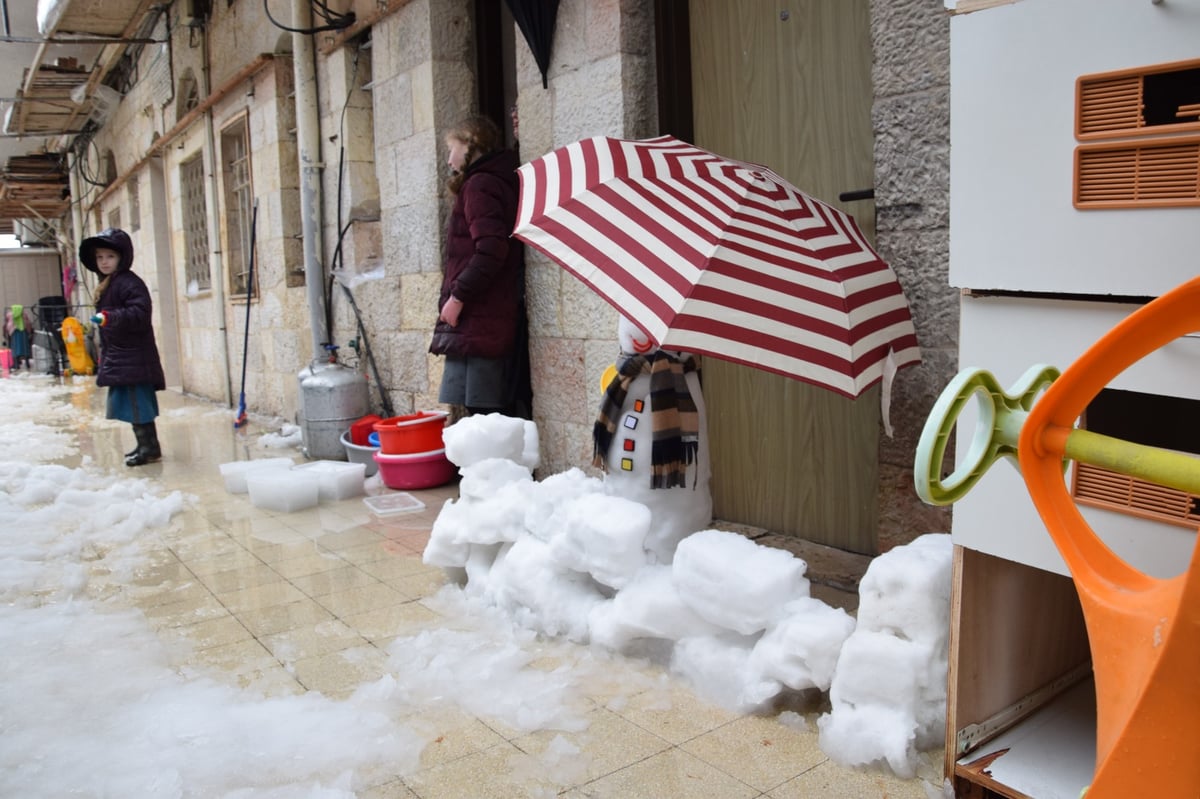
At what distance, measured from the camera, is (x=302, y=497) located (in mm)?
5297

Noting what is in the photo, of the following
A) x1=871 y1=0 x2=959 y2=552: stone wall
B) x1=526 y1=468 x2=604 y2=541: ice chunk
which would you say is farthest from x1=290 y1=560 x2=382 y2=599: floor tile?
x1=871 y1=0 x2=959 y2=552: stone wall

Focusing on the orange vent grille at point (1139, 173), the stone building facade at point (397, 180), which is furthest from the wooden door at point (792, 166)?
the orange vent grille at point (1139, 173)

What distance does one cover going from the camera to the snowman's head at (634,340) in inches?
126

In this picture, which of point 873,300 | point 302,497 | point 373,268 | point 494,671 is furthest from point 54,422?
point 873,300

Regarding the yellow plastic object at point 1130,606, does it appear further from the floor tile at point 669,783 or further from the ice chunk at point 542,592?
the ice chunk at point 542,592

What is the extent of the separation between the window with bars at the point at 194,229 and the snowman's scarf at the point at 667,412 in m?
10.0

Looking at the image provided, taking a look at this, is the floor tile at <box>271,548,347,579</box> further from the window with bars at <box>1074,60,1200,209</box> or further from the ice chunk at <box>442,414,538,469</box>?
the window with bars at <box>1074,60,1200,209</box>

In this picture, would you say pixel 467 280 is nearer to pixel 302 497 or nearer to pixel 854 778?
pixel 302 497

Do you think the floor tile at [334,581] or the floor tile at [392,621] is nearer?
the floor tile at [392,621]

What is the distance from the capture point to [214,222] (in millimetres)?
10523

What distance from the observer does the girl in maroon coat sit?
16.9 feet

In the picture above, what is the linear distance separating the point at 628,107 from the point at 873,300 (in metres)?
2.11

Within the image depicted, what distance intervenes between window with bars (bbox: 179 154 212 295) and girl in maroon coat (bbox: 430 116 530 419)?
7.72m

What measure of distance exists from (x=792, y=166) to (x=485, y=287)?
194 centimetres
